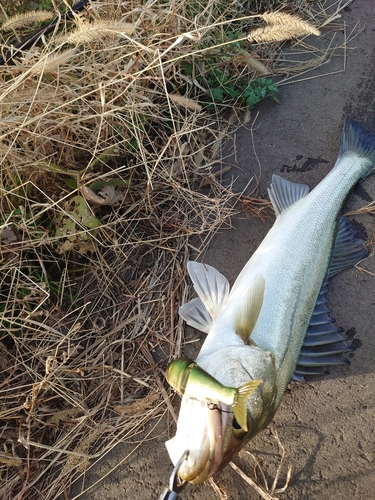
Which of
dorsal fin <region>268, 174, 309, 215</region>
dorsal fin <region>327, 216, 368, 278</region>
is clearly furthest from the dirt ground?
dorsal fin <region>268, 174, 309, 215</region>

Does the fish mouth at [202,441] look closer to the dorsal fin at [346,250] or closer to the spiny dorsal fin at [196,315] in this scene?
the spiny dorsal fin at [196,315]

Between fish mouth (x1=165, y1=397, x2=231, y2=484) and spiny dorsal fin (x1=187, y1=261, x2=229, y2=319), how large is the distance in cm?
76

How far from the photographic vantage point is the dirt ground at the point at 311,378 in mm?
2471

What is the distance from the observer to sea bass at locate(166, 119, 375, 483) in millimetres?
1977

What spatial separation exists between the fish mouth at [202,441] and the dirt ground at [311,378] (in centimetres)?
61

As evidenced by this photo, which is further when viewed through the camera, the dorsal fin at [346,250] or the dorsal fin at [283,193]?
the dorsal fin at [283,193]

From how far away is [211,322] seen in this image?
8.75 feet

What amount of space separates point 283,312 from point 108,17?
2458mm

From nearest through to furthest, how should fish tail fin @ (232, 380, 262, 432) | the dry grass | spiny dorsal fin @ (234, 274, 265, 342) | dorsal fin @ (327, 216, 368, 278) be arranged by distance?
fish tail fin @ (232, 380, 262, 432)
spiny dorsal fin @ (234, 274, 265, 342)
the dry grass
dorsal fin @ (327, 216, 368, 278)

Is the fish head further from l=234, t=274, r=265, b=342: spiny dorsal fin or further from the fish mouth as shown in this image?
l=234, t=274, r=265, b=342: spiny dorsal fin

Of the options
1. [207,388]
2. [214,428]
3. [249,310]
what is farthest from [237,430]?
[249,310]

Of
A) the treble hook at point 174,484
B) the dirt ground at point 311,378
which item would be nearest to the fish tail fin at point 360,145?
the dirt ground at point 311,378

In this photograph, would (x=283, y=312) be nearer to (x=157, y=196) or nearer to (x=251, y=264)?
(x=251, y=264)

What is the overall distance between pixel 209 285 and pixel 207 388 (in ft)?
2.88
